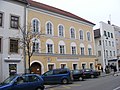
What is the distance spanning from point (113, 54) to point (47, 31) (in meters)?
31.0

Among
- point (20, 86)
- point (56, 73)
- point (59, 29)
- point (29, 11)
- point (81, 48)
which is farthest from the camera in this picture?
point (81, 48)

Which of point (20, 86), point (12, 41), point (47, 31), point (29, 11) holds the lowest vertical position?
point (20, 86)

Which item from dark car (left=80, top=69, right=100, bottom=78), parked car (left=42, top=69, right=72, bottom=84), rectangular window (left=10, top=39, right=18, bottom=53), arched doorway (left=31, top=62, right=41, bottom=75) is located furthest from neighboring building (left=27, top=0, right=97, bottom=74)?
parked car (left=42, top=69, right=72, bottom=84)

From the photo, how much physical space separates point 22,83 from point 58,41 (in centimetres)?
1936

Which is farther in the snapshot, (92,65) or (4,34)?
(92,65)

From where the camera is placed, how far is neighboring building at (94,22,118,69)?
168 feet

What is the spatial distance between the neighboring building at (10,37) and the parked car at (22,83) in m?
10.3

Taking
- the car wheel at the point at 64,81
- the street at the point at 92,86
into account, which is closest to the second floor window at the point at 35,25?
the car wheel at the point at 64,81

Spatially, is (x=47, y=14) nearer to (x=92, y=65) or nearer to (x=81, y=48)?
(x=81, y=48)

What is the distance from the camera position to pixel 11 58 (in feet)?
81.4

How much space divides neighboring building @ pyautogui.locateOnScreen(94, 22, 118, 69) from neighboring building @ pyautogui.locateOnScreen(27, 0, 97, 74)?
36.4ft

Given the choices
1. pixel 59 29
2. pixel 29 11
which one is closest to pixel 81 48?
pixel 59 29

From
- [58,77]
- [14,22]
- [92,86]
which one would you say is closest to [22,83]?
[92,86]

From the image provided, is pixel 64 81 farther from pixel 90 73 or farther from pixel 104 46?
pixel 104 46
